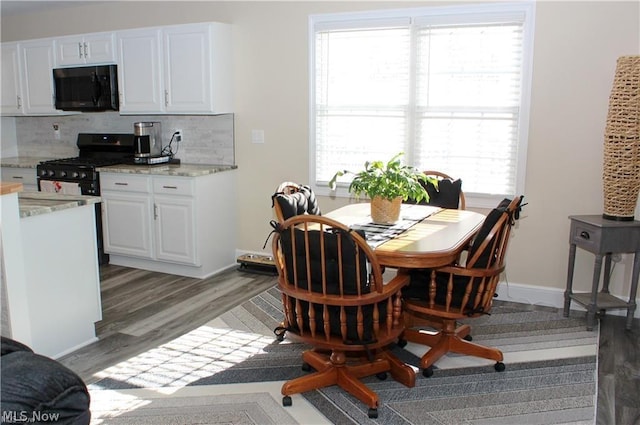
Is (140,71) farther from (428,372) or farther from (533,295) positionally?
(533,295)

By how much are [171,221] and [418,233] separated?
8.10 feet

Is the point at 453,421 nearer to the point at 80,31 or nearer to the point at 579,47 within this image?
the point at 579,47

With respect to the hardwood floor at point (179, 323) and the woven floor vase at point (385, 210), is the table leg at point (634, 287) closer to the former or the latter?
the hardwood floor at point (179, 323)

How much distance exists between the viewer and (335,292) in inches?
94.9

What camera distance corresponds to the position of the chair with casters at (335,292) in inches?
92.5

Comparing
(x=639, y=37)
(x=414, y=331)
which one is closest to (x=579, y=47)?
(x=639, y=37)

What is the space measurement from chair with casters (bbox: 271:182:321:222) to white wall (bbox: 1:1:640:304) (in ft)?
4.31

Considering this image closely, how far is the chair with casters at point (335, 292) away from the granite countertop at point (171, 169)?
217 cm

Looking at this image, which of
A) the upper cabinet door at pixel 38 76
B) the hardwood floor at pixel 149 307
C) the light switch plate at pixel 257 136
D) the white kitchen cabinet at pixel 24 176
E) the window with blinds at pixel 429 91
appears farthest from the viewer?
the upper cabinet door at pixel 38 76

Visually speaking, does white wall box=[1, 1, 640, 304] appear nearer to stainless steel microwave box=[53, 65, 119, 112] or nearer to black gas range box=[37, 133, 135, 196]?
stainless steel microwave box=[53, 65, 119, 112]

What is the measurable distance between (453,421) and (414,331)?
81cm

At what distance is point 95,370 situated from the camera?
3.01 meters

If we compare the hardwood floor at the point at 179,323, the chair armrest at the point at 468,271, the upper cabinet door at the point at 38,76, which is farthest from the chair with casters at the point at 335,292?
the upper cabinet door at the point at 38,76

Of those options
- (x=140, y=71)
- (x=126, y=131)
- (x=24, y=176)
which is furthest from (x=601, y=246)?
(x=24, y=176)
